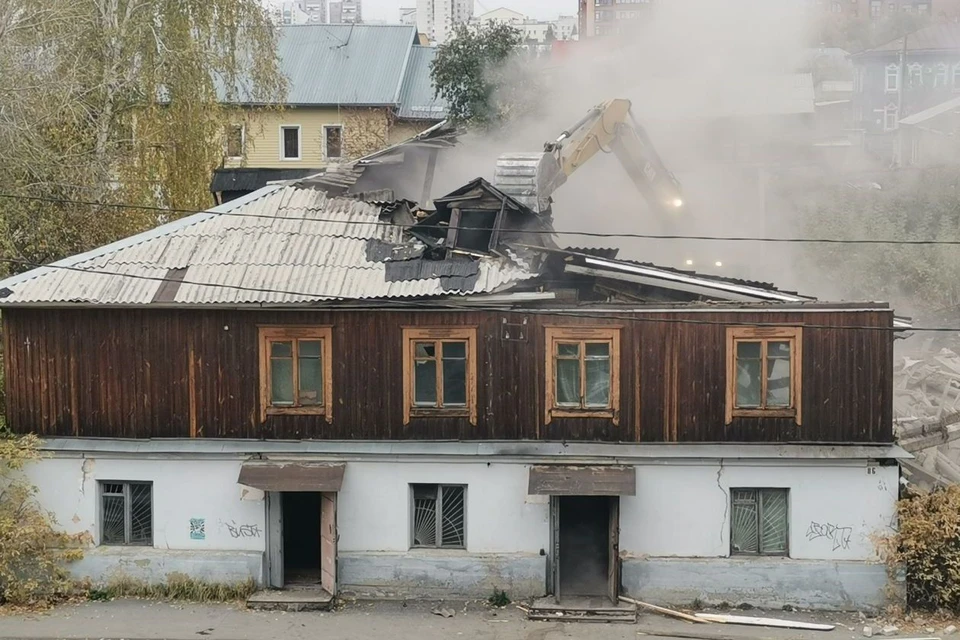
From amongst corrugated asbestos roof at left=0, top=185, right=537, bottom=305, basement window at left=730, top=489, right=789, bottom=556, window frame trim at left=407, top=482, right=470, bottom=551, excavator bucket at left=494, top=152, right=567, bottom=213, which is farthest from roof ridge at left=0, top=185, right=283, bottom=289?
basement window at left=730, top=489, right=789, bottom=556

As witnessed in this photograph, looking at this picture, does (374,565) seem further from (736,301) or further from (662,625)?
(736,301)

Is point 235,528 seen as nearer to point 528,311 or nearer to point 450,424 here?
point 450,424

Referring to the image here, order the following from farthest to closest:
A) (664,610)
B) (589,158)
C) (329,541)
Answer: (589,158) → (329,541) → (664,610)

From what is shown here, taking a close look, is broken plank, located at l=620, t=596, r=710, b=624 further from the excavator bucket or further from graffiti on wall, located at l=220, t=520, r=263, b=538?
the excavator bucket

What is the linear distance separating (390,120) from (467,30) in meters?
5.65

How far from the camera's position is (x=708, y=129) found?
108 feet

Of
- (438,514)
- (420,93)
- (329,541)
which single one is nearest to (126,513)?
(329,541)

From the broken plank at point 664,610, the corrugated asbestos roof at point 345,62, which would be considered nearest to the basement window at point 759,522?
the broken plank at point 664,610

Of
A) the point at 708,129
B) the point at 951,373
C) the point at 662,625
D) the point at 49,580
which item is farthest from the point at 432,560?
the point at 708,129

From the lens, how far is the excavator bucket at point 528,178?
Answer: 20125mm

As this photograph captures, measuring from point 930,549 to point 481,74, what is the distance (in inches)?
987

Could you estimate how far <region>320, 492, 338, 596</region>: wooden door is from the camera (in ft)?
57.1

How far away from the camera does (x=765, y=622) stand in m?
16.5

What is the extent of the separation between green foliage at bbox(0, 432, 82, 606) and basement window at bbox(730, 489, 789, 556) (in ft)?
33.6
